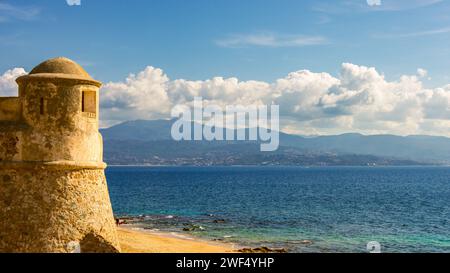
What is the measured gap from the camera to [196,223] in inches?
2063

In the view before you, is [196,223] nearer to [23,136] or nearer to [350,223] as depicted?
[350,223]

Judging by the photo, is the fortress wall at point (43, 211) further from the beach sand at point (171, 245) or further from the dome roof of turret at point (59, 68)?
the beach sand at point (171, 245)

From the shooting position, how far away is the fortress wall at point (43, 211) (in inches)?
701

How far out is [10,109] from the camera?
61.4 feet

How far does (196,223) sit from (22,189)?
3556 cm

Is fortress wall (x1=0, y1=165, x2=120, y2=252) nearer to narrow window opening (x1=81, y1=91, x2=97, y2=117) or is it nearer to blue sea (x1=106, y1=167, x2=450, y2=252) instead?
narrow window opening (x1=81, y1=91, x2=97, y2=117)

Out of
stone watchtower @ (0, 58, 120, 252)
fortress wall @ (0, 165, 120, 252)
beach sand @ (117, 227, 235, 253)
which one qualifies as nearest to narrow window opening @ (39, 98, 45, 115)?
stone watchtower @ (0, 58, 120, 252)

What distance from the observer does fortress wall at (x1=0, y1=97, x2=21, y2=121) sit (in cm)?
1869

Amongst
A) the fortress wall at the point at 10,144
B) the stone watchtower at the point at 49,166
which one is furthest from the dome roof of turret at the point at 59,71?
the fortress wall at the point at 10,144

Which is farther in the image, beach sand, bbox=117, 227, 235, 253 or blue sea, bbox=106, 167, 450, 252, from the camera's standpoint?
blue sea, bbox=106, 167, 450, 252

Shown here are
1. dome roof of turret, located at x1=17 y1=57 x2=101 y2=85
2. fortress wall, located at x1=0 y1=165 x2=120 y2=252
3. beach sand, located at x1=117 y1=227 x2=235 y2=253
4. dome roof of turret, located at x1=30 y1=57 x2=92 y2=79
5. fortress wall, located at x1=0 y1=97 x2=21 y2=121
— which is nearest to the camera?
fortress wall, located at x1=0 y1=165 x2=120 y2=252

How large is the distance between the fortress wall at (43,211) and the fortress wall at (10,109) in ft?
6.68

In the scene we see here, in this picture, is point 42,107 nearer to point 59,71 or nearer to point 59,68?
point 59,71
